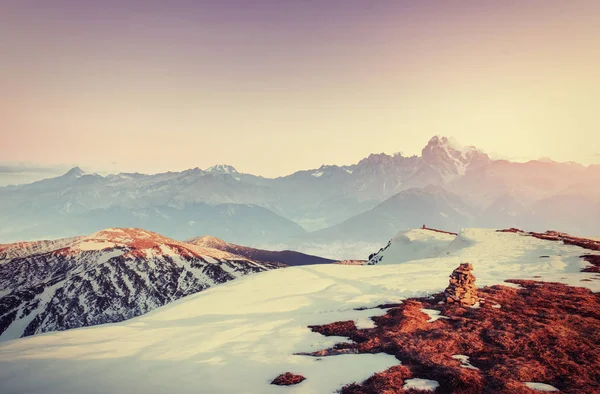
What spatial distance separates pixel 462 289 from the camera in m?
30.5

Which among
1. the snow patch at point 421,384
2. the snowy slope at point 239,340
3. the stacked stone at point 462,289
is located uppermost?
the stacked stone at point 462,289

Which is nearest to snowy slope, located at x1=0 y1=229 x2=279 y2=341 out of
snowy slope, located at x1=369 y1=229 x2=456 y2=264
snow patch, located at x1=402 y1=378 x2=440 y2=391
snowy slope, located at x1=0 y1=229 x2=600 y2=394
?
snowy slope, located at x1=369 y1=229 x2=456 y2=264

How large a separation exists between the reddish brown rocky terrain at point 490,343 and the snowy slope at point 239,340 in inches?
66.4

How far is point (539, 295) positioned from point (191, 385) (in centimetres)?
3314

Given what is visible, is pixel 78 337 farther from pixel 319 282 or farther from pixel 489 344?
pixel 489 344

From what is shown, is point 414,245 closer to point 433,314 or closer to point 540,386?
point 433,314

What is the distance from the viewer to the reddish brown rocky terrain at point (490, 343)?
16.4 meters

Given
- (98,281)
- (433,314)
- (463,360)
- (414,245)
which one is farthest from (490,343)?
(98,281)

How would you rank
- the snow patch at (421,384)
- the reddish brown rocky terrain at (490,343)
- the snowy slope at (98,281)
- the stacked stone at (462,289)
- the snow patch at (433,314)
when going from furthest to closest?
the snowy slope at (98,281), the stacked stone at (462,289), the snow patch at (433,314), the reddish brown rocky terrain at (490,343), the snow patch at (421,384)

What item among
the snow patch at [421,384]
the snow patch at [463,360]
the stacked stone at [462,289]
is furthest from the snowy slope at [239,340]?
the stacked stone at [462,289]

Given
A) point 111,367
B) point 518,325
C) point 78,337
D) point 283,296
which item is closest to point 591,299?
point 518,325

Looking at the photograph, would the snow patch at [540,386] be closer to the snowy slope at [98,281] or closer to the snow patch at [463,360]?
the snow patch at [463,360]

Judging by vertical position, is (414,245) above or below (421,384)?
above

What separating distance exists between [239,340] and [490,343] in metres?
17.7
